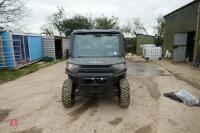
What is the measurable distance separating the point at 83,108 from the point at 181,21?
45.7 ft

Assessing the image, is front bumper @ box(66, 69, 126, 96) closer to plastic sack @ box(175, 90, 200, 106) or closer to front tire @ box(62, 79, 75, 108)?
front tire @ box(62, 79, 75, 108)

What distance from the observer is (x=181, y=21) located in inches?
646

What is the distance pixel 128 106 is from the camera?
17.9 feet

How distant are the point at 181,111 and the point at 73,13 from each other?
106 ft

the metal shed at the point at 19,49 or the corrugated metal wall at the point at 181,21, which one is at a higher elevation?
the corrugated metal wall at the point at 181,21

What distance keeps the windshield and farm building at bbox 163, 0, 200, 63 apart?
9.14 metres

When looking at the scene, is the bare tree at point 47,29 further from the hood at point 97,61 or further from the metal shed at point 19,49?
the hood at point 97,61

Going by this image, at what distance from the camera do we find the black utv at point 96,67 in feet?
16.7

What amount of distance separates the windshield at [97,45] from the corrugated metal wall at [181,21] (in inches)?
402

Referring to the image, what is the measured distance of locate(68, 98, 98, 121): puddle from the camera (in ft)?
16.4

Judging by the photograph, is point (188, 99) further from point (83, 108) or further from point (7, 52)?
point (7, 52)

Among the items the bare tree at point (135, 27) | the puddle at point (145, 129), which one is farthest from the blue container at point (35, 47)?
the bare tree at point (135, 27)

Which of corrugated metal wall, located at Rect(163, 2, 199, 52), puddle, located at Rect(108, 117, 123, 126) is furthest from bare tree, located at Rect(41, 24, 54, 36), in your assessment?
puddle, located at Rect(108, 117, 123, 126)

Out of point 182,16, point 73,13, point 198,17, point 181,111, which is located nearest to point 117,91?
point 181,111
